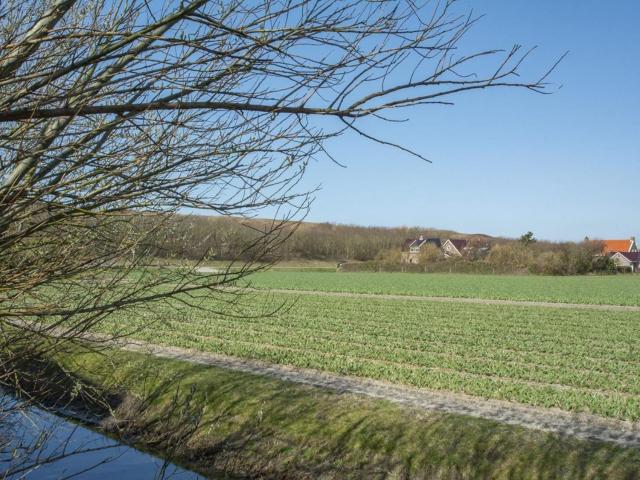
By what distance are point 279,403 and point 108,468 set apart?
8.86ft

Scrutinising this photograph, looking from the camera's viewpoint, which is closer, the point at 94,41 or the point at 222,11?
the point at 94,41

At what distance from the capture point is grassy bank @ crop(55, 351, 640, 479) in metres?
7.12

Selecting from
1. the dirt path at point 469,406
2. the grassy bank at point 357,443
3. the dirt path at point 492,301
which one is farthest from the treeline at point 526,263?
the grassy bank at point 357,443

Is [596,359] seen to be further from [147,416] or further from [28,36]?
[28,36]

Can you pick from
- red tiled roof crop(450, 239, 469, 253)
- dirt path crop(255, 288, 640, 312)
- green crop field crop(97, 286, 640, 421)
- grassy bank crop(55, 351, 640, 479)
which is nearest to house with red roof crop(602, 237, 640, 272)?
red tiled roof crop(450, 239, 469, 253)

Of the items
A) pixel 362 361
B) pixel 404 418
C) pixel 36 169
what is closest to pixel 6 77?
pixel 36 169

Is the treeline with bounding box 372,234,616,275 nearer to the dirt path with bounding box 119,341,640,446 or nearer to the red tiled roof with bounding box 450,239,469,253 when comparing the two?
the red tiled roof with bounding box 450,239,469,253

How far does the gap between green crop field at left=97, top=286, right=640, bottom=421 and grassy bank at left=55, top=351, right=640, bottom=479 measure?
61.1 inches

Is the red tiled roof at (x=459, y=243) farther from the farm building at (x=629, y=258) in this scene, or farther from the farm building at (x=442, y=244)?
the farm building at (x=629, y=258)

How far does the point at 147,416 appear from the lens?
9.99 metres

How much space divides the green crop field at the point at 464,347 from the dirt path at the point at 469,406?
0.31m

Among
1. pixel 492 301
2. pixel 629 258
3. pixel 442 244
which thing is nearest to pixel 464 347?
pixel 492 301

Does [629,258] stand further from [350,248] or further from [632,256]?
[350,248]

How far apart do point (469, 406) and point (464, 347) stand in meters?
6.13
